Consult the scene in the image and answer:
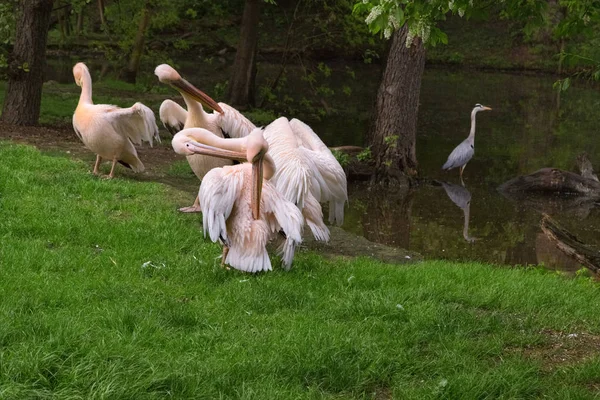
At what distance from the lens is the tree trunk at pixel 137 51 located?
64.0 feet

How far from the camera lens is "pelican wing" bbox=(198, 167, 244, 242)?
5.40 m

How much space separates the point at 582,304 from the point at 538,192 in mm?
7449

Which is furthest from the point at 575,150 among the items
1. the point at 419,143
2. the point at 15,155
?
the point at 15,155

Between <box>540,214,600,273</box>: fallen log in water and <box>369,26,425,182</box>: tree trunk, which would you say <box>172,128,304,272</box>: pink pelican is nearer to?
<box>540,214,600,273</box>: fallen log in water

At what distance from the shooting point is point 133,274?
542 cm

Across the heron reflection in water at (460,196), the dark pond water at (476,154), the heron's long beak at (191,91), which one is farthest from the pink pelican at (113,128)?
the heron reflection in water at (460,196)

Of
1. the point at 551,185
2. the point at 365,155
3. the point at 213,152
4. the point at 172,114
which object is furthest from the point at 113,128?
the point at 551,185

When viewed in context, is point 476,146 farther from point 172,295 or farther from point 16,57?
point 172,295

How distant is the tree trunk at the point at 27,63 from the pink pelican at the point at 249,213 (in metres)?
6.13

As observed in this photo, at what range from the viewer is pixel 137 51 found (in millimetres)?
20562

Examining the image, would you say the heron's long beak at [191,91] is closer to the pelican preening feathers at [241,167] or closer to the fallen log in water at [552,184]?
the pelican preening feathers at [241,167]

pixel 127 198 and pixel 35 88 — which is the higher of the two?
pixel 35 88

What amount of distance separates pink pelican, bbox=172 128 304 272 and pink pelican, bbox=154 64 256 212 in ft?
5.55

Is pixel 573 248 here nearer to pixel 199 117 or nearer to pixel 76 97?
pixel 199 117
